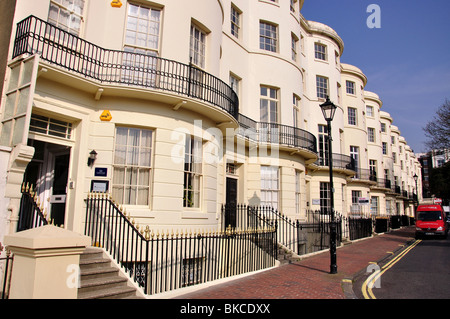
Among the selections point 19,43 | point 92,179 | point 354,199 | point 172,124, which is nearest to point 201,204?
point 172,124

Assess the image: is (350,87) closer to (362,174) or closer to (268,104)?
(362,174)

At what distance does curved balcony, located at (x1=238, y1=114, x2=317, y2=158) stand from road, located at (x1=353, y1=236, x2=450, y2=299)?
7.41 m

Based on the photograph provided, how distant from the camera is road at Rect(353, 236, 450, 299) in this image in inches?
319

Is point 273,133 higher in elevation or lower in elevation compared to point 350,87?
lower

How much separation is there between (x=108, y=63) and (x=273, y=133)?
33.1ft

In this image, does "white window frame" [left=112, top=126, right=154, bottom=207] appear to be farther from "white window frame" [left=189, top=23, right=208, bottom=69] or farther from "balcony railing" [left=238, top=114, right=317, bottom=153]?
"balcony railing" [left=238, top=114, right=317, bottom=153]

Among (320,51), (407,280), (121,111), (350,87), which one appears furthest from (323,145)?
(121,111)

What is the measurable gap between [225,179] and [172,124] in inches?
216

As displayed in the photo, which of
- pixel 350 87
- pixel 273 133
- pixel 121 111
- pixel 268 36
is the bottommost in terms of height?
pixel 121 111

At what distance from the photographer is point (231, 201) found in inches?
621

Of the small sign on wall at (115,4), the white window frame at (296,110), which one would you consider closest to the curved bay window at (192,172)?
the small sign on wall at (115,4)

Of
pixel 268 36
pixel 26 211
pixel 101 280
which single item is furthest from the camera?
pixel 268 36

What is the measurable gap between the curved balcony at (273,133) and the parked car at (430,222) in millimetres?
13263

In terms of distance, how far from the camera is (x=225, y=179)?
15227 millimetres
